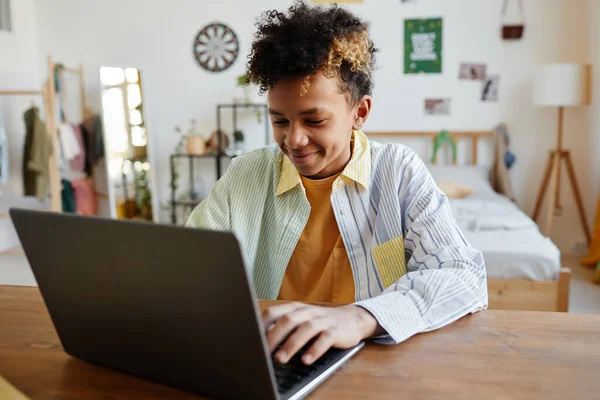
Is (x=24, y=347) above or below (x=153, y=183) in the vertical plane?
above

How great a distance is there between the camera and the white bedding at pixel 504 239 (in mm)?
2508

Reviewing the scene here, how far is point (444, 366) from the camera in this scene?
2.39ft

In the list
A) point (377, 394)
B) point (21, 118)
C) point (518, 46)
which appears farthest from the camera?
point (21, 118)

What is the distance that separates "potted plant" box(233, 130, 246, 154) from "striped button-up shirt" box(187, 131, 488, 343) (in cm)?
344

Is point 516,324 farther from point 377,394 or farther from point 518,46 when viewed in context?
point 518,46

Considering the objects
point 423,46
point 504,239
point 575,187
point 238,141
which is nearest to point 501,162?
point 575,187

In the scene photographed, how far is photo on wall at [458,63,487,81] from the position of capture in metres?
4.51

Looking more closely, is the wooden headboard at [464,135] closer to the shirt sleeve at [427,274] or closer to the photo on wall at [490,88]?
the photo on wall at [490,88]

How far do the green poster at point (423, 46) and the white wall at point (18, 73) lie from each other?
10.8 feet

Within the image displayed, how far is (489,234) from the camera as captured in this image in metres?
2.88

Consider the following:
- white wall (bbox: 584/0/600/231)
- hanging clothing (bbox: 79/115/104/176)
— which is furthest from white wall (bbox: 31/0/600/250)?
hanging clothing (bbox: 79/115/104/176)

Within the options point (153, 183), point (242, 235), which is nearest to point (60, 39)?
point (153, 183)

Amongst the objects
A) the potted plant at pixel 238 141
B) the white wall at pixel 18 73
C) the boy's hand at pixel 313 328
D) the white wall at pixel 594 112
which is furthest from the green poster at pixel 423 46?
the boy's hand at pixel 313 328

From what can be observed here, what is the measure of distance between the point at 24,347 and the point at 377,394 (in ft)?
1.71
